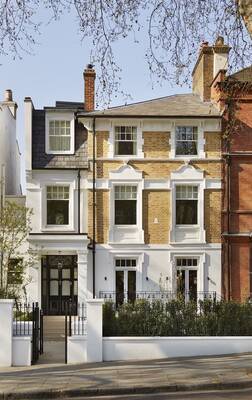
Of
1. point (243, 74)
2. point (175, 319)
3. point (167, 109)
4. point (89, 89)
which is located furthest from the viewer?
point (89, 89)

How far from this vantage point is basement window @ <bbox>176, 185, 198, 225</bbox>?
106ft

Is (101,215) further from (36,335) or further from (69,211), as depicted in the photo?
(36,335)

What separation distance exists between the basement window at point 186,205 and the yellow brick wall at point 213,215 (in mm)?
489

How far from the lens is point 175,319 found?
19422mm

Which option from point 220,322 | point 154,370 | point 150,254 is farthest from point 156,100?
point 154,370

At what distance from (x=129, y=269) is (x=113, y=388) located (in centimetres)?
1746

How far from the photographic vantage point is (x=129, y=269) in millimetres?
31953

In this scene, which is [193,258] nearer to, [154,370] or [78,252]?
[78,252]

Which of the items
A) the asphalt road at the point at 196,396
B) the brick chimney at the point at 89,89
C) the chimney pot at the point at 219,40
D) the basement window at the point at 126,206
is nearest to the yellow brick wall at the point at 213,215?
the basement window at the point at 126,206

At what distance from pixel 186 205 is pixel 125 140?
390 centimetres

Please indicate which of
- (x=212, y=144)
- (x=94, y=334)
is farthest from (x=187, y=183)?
(x=94, y=334)

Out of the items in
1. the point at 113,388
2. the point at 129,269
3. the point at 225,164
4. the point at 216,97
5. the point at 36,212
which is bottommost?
the point at 113,388

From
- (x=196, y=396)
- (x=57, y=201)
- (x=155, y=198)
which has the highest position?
(x=155, y=198)

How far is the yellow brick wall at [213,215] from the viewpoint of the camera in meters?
32.1
